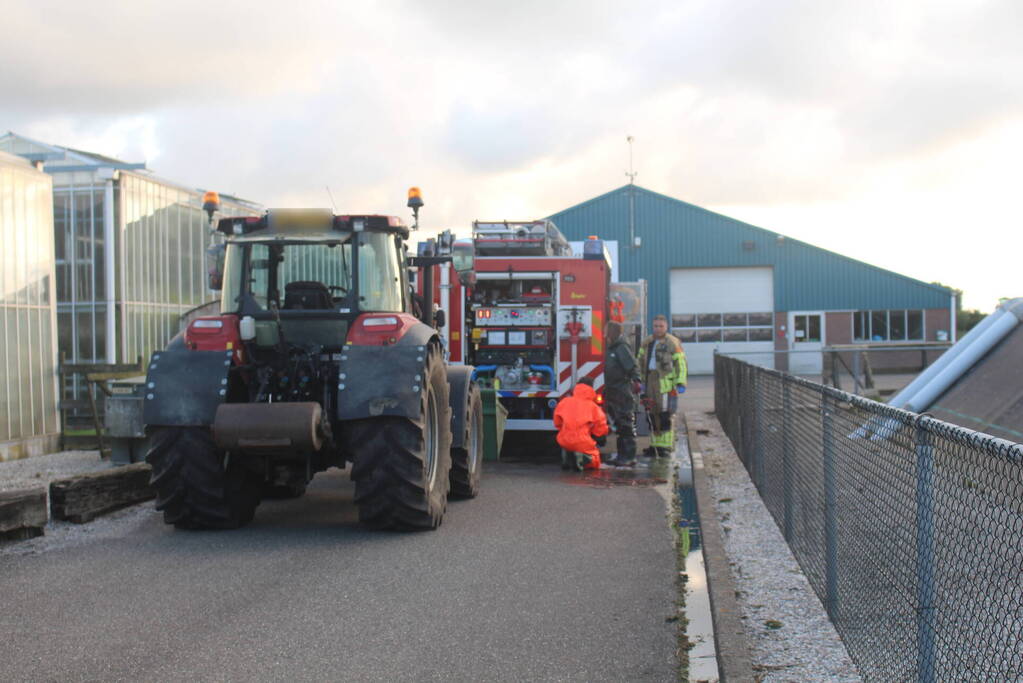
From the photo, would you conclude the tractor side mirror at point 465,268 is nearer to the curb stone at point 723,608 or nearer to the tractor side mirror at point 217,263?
the tractor side mirror at point 217,263

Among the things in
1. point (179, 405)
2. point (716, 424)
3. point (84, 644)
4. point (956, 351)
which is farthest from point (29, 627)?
point (716, 424)

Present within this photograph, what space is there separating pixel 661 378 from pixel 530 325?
7.30ft

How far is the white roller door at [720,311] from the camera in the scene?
39281 millimetres

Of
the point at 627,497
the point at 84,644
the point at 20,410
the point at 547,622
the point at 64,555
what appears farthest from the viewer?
the point at 20,410

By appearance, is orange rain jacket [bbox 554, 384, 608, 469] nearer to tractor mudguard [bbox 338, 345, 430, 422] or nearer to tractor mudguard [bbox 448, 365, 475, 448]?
tractor mudguard [bbox 448, 365, 475, 448]

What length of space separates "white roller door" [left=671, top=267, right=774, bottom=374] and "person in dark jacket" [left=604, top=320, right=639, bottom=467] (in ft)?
87.2

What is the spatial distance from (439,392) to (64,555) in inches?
130

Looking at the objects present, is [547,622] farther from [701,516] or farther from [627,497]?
[627,497]

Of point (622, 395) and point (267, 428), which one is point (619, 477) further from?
point (267, 428)

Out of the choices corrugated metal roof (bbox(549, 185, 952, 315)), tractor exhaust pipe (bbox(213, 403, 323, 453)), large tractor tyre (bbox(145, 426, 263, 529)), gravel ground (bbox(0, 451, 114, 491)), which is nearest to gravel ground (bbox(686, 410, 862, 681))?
tractor exhaust pipe (bbox(213, 403, 323, 453))

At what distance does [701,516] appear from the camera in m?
8.62

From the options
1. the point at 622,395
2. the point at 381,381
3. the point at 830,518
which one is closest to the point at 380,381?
the point at 381,381

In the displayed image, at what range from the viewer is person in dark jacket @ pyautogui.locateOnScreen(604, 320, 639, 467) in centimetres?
1273

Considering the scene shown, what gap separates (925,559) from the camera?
3969 mm
